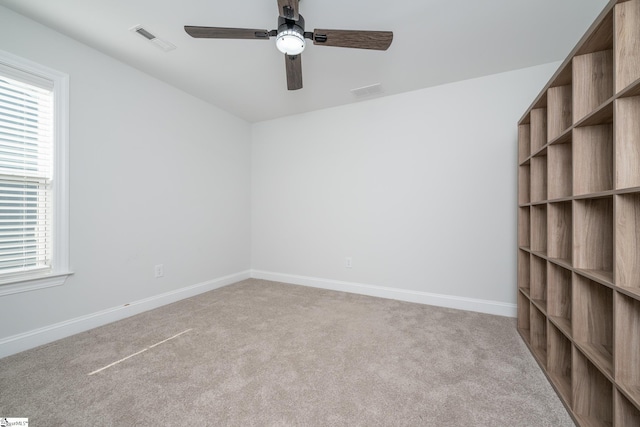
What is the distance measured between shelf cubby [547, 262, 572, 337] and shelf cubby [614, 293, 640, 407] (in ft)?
2.08

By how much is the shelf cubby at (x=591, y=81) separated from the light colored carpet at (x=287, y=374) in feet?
5.23

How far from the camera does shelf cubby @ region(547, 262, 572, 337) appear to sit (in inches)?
63.9

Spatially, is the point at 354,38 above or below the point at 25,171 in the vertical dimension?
above

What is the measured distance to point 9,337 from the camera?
6.07ft

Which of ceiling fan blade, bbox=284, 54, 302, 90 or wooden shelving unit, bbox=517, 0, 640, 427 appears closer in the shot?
wooden shelving unit, bbox=517, 0, 640, 427

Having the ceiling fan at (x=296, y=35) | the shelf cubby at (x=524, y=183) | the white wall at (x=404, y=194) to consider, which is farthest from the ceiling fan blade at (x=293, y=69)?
the shelf cubby at (x=524, y=183)

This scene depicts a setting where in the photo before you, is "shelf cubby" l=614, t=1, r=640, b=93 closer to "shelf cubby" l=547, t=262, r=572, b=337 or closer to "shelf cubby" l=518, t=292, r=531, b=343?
"shelf cubby" l=547, t=262, r=572, b=337

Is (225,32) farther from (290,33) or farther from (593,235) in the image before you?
(593,235)

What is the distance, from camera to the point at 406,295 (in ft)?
9.95

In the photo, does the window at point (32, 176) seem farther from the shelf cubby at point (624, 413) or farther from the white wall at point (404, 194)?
the shelf cubby at point (624, 413)

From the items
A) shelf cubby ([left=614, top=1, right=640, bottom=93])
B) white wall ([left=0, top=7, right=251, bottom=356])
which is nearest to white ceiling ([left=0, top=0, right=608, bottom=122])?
white wall ([left=0, top=7, right=251, bottom=356])

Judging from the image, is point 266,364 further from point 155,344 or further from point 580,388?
point 580,388

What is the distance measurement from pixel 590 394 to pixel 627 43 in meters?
1.61

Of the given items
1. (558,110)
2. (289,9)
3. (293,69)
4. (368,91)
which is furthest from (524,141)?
(289,9)
